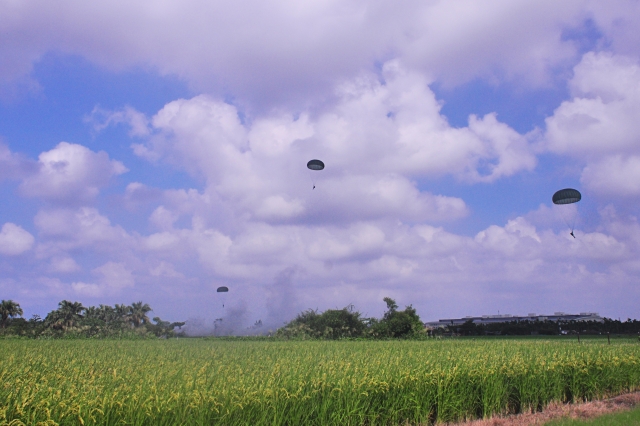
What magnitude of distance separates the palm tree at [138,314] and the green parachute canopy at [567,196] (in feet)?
140

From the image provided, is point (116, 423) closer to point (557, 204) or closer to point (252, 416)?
point (252, 416)

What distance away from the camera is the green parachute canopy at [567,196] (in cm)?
2753

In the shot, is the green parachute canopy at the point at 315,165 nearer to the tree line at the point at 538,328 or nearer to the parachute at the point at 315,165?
the parachute at the point at 315,165

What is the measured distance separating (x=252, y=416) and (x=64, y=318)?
41710mm

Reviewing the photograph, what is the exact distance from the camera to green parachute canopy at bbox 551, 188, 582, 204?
27.5m

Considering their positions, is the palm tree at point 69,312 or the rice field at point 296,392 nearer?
the rice field at point 296,392

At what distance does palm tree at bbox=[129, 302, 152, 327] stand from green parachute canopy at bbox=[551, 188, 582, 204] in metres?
42.6

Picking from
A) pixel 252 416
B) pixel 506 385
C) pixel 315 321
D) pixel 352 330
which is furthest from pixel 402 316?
pixel 252 416

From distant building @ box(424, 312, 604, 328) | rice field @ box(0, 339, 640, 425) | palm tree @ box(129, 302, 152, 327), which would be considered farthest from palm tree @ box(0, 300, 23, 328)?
distant building @ box(424, 312, 604, 328)

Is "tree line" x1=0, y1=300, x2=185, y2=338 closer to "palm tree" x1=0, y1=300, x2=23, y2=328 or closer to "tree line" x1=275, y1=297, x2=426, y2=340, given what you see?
"palm tree" x1=0, y1=300, x2=23, y2=328

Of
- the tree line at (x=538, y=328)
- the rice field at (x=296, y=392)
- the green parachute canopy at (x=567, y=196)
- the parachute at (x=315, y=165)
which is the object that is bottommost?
the tree line at (x=538, y=328)

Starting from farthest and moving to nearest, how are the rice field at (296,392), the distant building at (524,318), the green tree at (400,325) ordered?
the distant building at (524,318) < the green tree at (400,325) < the rice field at (296,392)

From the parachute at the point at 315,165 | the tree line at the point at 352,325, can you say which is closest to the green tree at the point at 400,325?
the tree line at the point at 352,325

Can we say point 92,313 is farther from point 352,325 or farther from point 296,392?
point 296,392
